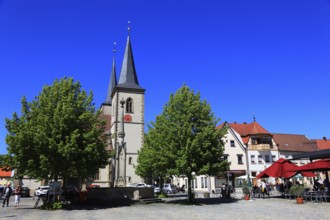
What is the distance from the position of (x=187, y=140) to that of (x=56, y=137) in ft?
30.9

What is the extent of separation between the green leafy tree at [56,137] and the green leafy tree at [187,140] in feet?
15.3

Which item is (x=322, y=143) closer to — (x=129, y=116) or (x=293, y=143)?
(x=293, y=143)

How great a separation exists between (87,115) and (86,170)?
3918 mm

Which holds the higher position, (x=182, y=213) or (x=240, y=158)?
(x=240, y=158)

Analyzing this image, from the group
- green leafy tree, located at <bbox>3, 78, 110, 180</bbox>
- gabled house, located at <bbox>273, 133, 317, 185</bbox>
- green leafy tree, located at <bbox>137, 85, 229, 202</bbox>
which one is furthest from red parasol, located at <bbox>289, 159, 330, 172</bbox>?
gabled house, located at <bbox>273, 133, 317, 185</bbox>

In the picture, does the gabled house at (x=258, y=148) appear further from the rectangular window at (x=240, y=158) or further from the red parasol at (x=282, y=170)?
the red parasol at (x=282, y=170)

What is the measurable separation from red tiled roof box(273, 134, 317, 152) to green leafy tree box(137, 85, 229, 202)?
3603 centimetres

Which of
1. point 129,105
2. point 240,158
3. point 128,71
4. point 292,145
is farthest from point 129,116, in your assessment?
point 292,145

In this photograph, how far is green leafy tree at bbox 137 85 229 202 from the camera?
76.8 feet

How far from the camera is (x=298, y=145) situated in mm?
59656

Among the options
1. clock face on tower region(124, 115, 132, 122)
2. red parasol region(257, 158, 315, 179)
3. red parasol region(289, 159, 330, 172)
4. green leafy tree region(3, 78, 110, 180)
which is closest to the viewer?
green leafy tree region(3, 78, 110, 180)

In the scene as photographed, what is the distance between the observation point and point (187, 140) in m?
23.3

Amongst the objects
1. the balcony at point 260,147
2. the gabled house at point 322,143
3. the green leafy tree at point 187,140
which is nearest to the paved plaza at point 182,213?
the green leafy tree at point 187,140

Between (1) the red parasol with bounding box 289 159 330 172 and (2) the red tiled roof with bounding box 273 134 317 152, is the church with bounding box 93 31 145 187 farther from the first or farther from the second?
(1) the red parasol with bounding box 289 159 330 172
